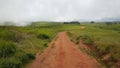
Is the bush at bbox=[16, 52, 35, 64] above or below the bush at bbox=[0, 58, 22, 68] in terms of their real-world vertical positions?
below

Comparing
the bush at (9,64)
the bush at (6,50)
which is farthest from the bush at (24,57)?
the bush at (9,64)

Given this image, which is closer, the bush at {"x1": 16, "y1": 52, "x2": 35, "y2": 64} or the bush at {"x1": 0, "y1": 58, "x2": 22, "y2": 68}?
the bush at {"x1": 0, "y1": 58, "x2": 22, "y2": 68}

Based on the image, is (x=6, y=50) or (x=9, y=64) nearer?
(x=9, y=64)

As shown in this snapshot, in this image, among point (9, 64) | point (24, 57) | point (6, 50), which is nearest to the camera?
point (9, 64)

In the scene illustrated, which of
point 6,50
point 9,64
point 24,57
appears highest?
point 6,50

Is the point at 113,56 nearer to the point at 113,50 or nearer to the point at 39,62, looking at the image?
the point at 113,50

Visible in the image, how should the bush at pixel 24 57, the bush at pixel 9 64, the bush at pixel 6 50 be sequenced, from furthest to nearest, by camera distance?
1. the bush at pixel 6 50
2. the bush at pixel 24 57
3. the bush at pixel 9 64

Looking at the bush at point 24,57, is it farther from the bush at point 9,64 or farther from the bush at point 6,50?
the bush at point 9,64

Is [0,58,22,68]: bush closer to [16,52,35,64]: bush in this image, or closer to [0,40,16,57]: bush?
[16,52,35,64]: bush

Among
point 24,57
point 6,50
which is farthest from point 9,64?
point 6,50

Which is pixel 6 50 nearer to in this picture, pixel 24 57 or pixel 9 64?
pixel 24 57

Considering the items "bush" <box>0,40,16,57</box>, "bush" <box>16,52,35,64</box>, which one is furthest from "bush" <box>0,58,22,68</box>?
"bush" <box>0,40,16,57</box>

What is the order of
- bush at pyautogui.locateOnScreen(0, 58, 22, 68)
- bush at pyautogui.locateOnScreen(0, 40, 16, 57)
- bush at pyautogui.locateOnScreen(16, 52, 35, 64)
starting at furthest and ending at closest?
bush at pyautogui.locateOnScreen(0, 40, 16, 57)
bush at pyautogui.locateOnScreen(16, 52, 35, 64)
bush at pyautogui.locateOnScreen(0, 58, 22, 68)

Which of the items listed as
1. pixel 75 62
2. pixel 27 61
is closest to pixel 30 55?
pixel 27 61
